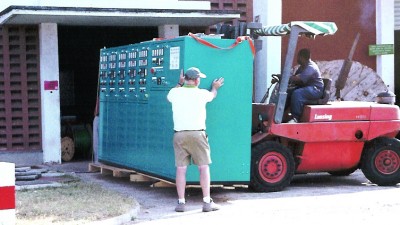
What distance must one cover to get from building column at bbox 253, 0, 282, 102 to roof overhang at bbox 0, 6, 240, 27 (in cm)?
138

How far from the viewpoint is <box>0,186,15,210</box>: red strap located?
8859 mm

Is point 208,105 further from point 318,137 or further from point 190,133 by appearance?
point 318,137

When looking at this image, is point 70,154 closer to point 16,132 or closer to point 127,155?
point 16,132

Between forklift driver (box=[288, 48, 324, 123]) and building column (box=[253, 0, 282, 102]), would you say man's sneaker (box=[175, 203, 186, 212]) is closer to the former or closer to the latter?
forklift driver (box=[288, 48, 324, 123])

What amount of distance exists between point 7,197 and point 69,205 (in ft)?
8.83

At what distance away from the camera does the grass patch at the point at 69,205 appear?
415 inches

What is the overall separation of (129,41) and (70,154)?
470cm

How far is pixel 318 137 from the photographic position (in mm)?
13844

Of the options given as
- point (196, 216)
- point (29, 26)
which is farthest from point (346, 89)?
point (196, 216)

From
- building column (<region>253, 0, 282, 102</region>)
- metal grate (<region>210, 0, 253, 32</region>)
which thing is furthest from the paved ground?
metal grate (<region>210, 0, 253, 32</region>)

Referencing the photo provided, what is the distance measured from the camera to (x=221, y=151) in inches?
508

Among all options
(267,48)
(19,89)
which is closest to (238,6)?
(267,48)

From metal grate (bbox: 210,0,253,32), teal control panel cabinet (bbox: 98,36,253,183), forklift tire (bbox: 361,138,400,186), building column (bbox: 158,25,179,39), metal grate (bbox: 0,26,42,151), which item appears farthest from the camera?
metal grate (bbox: 210,0,253,32)

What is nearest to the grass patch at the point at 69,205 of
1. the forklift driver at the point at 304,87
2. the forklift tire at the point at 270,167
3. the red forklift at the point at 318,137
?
the forklift tire at the point at 270,167
